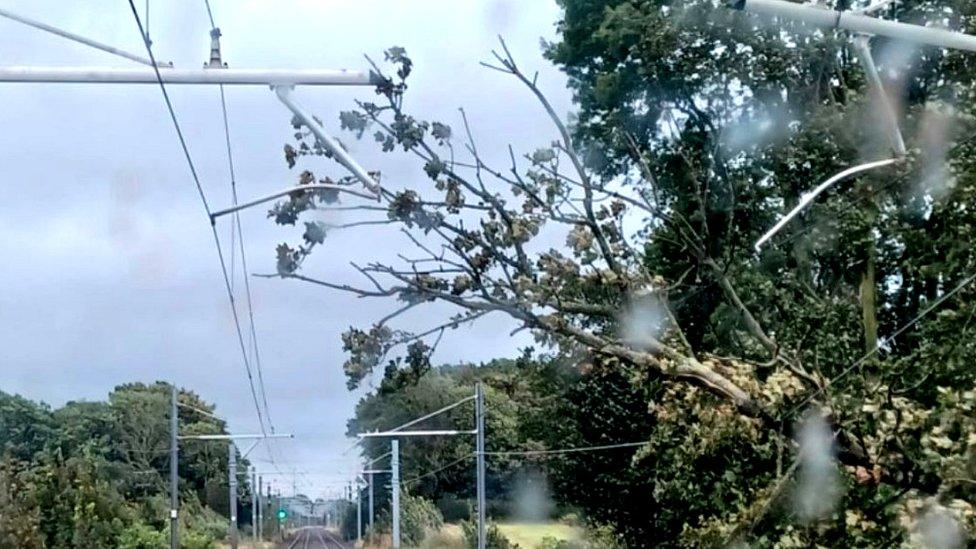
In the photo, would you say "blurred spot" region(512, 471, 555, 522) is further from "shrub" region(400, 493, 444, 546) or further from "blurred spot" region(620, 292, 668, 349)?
"blurred spot" region(620, 292, 668, 349)

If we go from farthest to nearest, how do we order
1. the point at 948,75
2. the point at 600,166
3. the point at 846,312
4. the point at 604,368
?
the point at 600,166 < the point at 948,75 < the point at 846,312 < the point at 604,368

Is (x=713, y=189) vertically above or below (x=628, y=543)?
above

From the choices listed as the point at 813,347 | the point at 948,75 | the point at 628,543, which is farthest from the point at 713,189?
the point at 628,543

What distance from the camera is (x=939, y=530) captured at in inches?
516

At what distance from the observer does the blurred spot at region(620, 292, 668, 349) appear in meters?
15.7

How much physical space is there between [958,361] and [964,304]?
73cm

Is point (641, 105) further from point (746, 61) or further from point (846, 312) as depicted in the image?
point (846, 312)

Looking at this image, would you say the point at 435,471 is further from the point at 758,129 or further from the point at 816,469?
the point at 816,469

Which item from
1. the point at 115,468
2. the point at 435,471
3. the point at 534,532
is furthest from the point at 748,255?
the point at 115,468

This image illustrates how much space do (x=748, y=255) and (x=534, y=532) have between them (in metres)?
23.1

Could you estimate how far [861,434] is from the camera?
49.7 ft

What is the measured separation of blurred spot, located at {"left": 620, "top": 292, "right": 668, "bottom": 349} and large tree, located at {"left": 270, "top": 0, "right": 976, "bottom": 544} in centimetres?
3

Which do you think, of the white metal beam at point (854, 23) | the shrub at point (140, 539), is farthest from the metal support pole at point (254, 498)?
the white metal beam at point (854, 23)

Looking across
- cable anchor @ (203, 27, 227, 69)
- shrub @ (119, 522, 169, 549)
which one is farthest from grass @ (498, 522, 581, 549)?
cable anchor @ (203, 27, 227, 69)
